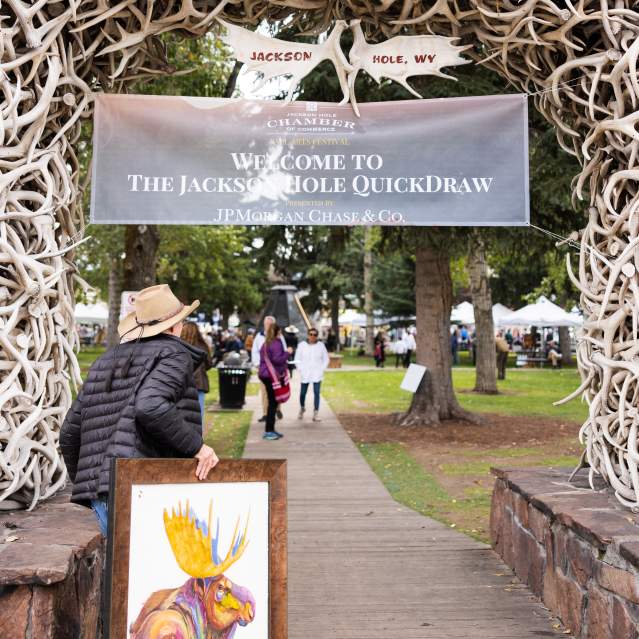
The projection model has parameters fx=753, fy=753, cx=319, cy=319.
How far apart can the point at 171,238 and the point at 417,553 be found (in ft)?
51.5

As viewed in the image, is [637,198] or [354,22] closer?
[637,198]

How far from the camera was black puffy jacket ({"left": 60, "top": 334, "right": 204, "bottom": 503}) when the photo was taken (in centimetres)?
322

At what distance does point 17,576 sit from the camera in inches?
116

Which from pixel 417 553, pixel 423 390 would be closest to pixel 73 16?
pixel 417 553

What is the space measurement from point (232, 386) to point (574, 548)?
11997mm

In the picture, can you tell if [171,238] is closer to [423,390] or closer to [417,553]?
[423,390]

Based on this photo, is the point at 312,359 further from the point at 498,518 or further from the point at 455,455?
the point at 498,518

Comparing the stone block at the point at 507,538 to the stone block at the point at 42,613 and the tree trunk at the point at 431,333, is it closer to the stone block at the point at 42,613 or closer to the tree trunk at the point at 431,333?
the stone block at the point at 42,613

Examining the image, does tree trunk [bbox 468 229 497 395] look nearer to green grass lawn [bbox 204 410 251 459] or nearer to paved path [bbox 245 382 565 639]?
green grass lawn [bbox 204 410 251 459]

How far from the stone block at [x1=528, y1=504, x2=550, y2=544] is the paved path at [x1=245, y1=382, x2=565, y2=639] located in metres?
0.42

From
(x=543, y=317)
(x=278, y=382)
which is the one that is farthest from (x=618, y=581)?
(x=543, y=317)

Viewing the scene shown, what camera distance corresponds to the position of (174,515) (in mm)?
3117

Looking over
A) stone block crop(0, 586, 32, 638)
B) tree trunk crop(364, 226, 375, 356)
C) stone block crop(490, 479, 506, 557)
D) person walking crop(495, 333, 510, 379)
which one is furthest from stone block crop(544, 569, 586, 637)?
tree trunk crop(364, 226, 375, 356)

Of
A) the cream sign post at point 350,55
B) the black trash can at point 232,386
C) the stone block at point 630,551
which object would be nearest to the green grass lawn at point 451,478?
the stone block at point 630,551
